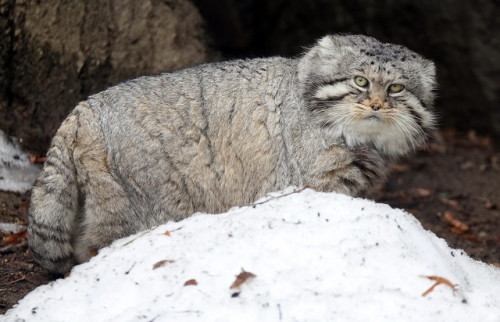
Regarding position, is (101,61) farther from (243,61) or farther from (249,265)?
(249,265)

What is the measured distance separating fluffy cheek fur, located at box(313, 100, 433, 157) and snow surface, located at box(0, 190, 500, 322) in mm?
933

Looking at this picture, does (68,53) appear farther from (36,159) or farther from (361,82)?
(361,82)

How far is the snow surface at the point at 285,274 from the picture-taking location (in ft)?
12.9

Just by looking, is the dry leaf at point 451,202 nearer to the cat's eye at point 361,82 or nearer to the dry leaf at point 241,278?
the cat's eye at point 361,82

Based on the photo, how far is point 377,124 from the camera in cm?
545

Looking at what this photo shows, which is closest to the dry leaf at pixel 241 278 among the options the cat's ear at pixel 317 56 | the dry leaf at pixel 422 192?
the cat's ear at pixel 317 56

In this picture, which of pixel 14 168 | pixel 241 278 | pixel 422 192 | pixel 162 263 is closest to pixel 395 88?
pixel 241 278

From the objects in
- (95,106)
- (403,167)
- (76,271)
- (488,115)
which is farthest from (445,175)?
(76,271)

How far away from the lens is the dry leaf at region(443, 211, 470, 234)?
24.8ft

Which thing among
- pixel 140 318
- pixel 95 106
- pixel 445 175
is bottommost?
pixel 445 175

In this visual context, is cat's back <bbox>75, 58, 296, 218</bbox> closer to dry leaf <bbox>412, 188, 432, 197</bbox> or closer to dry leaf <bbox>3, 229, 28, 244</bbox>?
dry leaf <bbox>3, 229, 28, 244</bbox>

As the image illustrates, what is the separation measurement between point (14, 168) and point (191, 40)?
2.53 meters

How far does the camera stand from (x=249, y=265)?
13.7 feet

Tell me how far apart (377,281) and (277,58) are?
8.98 feet
